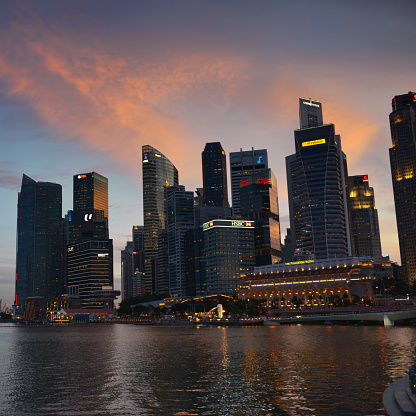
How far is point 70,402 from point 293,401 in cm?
2074

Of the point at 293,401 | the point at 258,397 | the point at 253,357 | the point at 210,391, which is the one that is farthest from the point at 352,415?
the point at 253,357

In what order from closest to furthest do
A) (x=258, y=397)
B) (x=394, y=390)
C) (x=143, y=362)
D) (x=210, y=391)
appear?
(x=394, y=390), (x=258, y=397), (x=210, y=391), (x=143, y=362)

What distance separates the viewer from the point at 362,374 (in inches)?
2255

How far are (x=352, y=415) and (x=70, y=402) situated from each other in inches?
1017

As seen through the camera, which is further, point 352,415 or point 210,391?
point 210,391

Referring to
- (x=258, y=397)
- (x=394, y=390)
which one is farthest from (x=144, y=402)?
(x=394, y=390)

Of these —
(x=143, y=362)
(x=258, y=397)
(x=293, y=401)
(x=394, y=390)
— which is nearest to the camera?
(x=394, y=390)

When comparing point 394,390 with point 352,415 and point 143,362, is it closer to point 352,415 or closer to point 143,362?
point 352,415

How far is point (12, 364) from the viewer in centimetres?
8744

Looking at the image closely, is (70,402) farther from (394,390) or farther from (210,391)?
(394,390)


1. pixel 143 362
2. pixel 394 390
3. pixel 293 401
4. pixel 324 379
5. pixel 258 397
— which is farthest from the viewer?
pixel 143 362

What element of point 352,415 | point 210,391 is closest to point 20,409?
point 210,391

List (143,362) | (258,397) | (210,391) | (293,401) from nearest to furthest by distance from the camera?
(293,401) < (258,397) < (210,391) < (143,362)

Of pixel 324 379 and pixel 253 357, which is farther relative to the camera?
pixel 253 357
